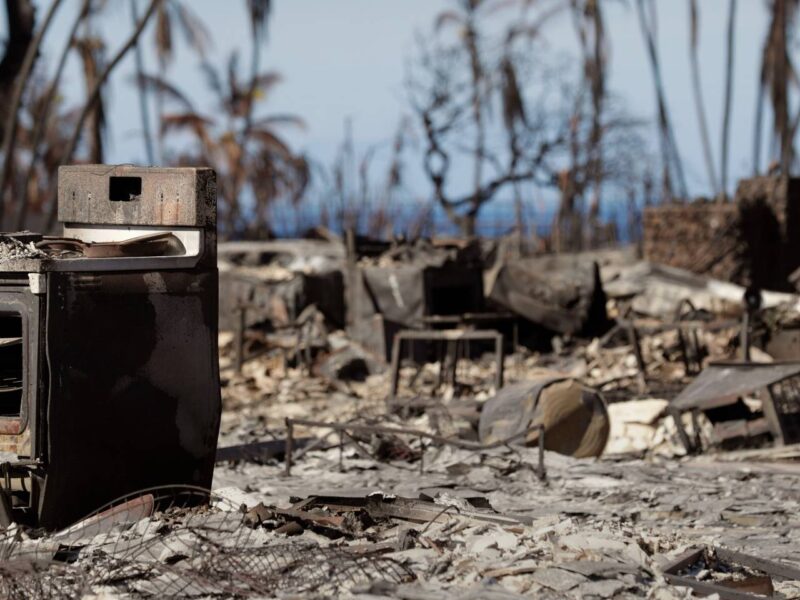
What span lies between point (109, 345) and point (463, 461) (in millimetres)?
3794

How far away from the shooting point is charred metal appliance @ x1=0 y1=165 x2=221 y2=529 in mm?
6555

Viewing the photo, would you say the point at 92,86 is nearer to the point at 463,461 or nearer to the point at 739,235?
Answer: the point at 739,235

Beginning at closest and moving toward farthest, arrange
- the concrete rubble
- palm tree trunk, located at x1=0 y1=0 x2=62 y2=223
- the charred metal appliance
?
1. the concrete rubble
2. the charred metal appliance
3. palm tree trunk, located at x1=0 y1=0 x2=62 y2=223

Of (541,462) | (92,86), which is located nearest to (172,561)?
(541,462)

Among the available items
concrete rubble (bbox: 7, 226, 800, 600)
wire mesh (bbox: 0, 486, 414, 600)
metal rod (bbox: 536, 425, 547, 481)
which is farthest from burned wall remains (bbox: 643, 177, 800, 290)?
wire mesh (bbox: 0, 486, 414, 600)

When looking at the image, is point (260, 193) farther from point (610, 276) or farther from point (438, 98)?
point (610, 276)

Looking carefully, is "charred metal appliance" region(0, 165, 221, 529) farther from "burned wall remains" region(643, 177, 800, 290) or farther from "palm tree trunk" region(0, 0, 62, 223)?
"burned wall remains" region(643, 177, 800, 290)

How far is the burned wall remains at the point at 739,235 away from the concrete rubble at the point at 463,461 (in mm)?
829

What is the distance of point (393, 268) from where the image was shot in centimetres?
1655

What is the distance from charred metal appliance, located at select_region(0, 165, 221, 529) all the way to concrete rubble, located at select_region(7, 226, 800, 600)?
0.23 m

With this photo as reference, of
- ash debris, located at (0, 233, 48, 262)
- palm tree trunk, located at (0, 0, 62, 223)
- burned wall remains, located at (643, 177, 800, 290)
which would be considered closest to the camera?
ash debris, located at (0, 233, 48, 262)

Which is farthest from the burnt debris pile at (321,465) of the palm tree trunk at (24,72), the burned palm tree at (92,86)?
the burned palm tree at (92,86)

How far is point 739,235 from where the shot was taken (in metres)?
20.5

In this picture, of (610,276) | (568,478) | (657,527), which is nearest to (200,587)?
(657,527)
